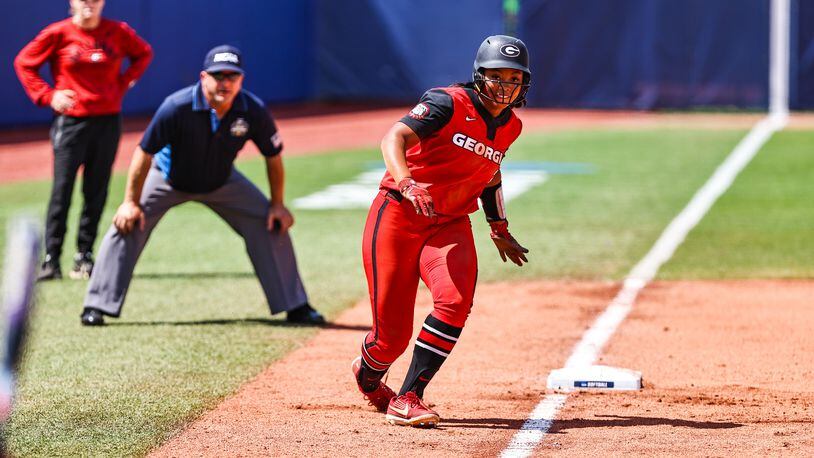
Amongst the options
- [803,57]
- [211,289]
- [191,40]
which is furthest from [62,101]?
[803,57]

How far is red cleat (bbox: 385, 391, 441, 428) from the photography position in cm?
599

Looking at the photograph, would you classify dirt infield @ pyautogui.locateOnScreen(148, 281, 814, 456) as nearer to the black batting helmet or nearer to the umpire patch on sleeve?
the umpire patch on sleeve

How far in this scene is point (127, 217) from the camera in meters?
8.48

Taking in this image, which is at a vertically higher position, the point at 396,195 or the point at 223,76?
the point at 223,76

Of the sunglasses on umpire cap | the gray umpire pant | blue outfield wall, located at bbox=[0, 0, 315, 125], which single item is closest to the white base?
the gray umpire pant

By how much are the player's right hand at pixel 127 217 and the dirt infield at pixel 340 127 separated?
9262 mm

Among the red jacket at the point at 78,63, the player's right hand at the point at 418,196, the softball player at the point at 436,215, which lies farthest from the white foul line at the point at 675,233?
the red jacket at the point at 78,63

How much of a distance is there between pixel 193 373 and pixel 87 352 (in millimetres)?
903

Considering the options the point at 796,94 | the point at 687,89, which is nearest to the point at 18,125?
the point at 687,89

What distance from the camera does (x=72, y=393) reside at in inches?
267

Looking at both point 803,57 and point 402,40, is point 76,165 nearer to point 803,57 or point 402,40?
point 402,40

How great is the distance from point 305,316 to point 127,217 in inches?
53.7

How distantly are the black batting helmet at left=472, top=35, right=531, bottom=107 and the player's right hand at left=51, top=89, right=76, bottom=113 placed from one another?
17.4 feet

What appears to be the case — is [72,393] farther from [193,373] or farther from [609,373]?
[609,373]
